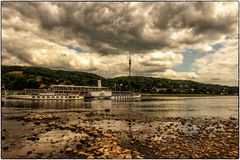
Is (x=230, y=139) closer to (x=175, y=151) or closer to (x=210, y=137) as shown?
(x=210, y=137)

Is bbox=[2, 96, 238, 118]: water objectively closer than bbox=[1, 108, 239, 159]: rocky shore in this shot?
No

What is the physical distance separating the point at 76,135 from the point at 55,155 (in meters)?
7.74

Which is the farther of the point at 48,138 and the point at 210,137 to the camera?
the point at 210,137

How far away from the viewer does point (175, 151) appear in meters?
21.0

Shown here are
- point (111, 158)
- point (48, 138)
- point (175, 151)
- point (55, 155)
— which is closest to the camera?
point (111, 158)

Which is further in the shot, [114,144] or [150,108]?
[150,108]

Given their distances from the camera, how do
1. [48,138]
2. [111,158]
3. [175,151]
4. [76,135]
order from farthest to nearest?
[76,135] → [48,138] → [175,151] → [111,158]

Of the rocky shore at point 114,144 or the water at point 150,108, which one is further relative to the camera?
the water at point 150,108

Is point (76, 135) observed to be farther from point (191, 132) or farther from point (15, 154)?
point (191, 132)

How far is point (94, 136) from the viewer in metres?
26.8

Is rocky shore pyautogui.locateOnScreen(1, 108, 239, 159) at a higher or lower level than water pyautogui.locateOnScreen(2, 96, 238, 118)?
higher

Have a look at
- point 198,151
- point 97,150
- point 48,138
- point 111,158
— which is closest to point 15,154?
point 48,138

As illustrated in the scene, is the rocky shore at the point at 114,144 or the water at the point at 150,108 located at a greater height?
the rocky shore at the point at 114,144

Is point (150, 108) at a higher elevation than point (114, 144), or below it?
below
